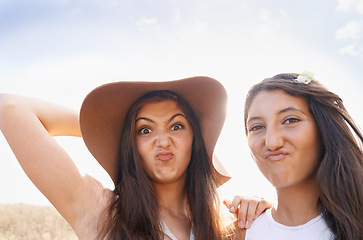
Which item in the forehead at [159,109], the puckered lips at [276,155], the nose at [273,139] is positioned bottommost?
the puckered lips at [276,155]

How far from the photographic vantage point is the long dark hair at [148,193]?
3000 millimetres

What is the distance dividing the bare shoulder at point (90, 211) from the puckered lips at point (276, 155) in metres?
1.42

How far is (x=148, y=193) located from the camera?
3.14m

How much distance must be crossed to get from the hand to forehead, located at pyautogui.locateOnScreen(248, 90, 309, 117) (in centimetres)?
80

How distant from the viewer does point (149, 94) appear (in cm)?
335

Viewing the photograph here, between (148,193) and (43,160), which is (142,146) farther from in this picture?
(43,160)

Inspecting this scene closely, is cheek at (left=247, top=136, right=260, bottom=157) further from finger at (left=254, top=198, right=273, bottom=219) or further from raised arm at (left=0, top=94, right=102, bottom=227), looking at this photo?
raised arm at (left=0, top=94, right=102, bottom=227)

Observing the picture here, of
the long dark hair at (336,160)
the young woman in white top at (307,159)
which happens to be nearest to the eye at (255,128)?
the young woman in white top at (307,159)

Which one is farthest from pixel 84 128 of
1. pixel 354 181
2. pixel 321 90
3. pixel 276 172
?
pixel 354 181

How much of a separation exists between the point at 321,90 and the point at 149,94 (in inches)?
58.8

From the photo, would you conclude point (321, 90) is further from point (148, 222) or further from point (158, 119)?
point (148, 222)

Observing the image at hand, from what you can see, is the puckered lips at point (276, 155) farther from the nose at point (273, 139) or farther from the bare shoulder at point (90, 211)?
the bare shoulder at point (90, 211)

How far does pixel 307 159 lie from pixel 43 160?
2108mm

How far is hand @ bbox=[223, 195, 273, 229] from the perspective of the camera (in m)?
3.04
